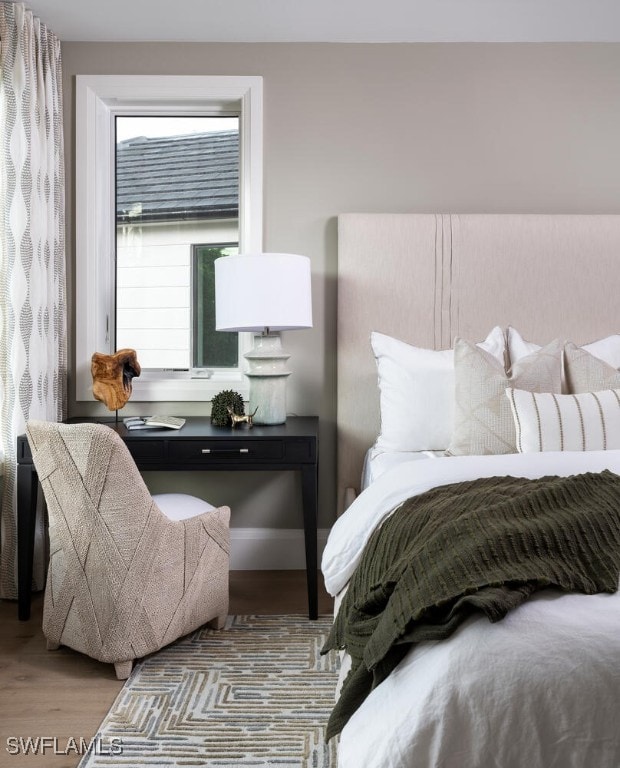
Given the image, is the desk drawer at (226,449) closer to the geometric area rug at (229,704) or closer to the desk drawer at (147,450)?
the desk drawer at (147,450)

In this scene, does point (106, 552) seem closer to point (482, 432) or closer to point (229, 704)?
point (229, 704)

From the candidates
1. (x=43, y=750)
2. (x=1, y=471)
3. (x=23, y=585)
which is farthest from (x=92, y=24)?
(x=43, y=750)

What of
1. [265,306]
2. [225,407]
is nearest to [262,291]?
[265,306]

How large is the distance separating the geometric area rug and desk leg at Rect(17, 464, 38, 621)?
68 cm

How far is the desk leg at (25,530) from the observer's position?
2.84 m

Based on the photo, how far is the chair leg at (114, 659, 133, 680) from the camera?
234 cm

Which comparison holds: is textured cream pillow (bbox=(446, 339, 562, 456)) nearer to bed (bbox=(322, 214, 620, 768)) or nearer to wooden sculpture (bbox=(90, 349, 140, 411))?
bed (bbox=(322, 214, 620, 768))

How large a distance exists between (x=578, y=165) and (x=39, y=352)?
2.56m

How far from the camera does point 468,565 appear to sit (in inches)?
52.1

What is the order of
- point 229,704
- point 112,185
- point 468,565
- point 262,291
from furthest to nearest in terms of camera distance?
point 112,185, point 262,291, point 229,704, point 468,565

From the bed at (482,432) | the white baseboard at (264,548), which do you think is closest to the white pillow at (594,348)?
the bed at (482,432)

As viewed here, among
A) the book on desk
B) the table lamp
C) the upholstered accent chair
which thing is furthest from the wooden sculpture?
the upholstered accent chair

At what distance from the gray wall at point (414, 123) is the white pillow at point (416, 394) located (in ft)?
2.28

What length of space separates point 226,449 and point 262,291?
0.65m
